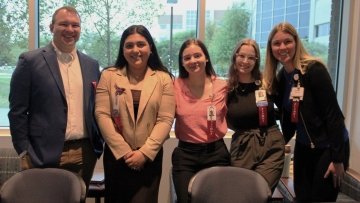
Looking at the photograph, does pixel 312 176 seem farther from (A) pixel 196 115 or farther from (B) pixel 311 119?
(A) pixel 196 115

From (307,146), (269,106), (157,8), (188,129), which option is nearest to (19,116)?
(188,129)

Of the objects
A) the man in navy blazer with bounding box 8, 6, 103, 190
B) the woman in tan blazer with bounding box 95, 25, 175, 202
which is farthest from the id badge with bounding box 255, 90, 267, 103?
the man in navy blazer with bounding box 8, 6, 103, 190

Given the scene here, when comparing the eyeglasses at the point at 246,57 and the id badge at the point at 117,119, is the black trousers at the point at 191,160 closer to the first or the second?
the id badge at the point at 117,119

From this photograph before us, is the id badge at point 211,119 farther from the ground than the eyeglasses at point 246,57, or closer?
closer

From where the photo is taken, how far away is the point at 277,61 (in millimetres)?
2316

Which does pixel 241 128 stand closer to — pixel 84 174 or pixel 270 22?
pixel 84 174

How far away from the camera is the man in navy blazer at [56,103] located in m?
2.10

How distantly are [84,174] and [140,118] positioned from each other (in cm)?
53

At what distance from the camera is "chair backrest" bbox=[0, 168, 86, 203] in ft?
6.48

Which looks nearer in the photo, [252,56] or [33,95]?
[33,95]

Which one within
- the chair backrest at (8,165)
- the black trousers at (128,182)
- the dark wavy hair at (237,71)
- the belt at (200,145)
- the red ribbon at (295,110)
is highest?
the dark wavy hair at (237,71)

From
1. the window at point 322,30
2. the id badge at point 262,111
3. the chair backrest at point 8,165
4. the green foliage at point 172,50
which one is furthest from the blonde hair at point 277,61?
the chair backrest at point 8,165

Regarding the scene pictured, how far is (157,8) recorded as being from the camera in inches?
141

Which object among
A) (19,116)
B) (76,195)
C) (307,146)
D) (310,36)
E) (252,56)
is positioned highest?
(310,36)
